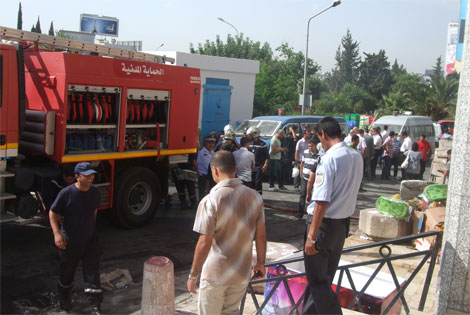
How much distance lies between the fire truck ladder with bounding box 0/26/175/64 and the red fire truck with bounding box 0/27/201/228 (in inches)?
0.6

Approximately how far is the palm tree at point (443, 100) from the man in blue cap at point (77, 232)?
3845cm

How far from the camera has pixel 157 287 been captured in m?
4.25

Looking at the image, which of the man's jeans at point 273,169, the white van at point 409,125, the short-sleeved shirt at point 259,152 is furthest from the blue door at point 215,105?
the white van at point 409,125

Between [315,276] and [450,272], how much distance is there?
3.90 ft

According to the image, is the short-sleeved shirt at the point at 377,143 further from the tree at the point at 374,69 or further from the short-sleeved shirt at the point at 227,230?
the tree at the point at 374,69

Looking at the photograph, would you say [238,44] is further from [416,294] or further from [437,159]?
[416,294]

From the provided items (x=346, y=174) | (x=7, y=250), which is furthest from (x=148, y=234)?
(x=346, y=174)

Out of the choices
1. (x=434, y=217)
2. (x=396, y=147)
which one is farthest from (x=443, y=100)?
(x=434, y=217)

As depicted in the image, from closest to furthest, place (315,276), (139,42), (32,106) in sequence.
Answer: (315,276)
(32,106)
(139,42)

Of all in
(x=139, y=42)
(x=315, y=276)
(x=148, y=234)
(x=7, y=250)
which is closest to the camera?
(x=315, y=276)

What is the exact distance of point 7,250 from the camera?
22.8 ft

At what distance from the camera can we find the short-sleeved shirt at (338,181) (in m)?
3.96

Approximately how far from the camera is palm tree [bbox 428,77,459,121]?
39.2 meters

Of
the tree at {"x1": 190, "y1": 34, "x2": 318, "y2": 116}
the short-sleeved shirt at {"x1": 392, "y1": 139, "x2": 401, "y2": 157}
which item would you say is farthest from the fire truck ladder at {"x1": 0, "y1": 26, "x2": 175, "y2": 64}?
the tree at {"x1": 190, "y1": 34, "x2": 318, "y2": 116}
